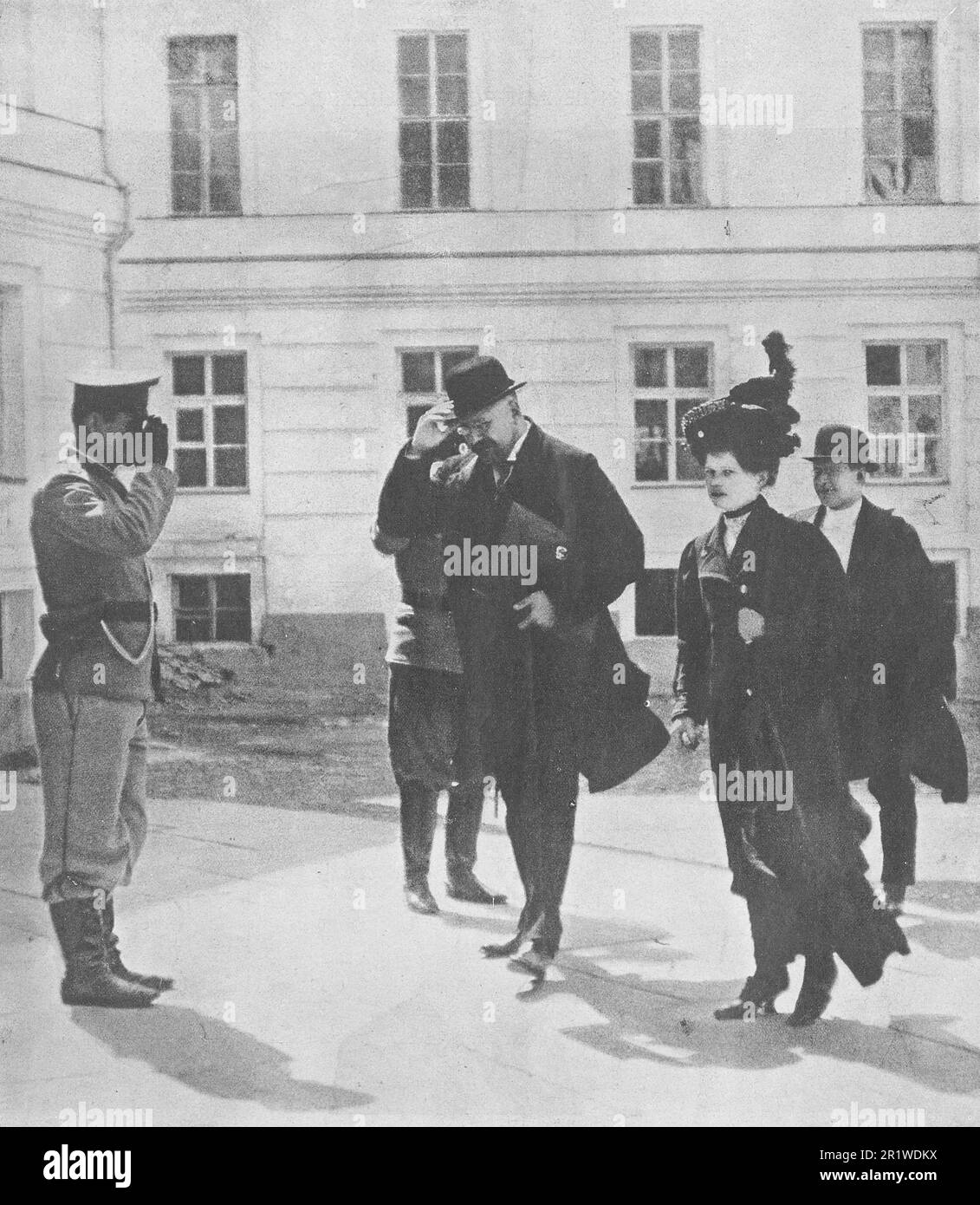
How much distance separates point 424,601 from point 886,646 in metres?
1.53

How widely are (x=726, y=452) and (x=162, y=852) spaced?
2.25 metres

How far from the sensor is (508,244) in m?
4.71

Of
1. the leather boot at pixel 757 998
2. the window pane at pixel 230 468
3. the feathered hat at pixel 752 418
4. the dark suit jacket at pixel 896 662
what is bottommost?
the leather boot at pixel 757 998

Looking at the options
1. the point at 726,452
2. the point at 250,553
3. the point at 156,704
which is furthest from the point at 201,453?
the point at 726,452

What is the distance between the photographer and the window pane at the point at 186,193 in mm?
4793

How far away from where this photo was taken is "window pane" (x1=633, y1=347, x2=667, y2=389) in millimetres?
4711

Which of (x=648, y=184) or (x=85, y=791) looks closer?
(x=85, y=791)

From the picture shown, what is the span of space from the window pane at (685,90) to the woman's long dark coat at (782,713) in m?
1.44

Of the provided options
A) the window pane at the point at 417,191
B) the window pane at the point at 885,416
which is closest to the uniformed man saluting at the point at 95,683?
the window pane at the point at 417,191

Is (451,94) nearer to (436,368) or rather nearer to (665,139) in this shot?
(665,139)

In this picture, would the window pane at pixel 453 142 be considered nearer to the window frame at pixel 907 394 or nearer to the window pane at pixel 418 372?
the window pane at pixel 418 372

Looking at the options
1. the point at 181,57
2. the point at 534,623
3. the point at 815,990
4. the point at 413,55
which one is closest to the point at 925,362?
the point at 534,623
